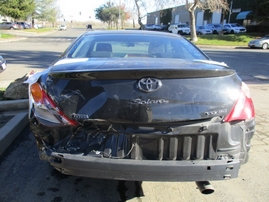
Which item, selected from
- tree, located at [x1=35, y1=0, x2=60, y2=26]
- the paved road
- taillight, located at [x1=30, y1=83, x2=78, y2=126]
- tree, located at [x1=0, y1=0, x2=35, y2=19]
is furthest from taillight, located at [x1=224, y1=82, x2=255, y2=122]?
tree, located at [x1=35, y1=0, x2=60, y2=26]

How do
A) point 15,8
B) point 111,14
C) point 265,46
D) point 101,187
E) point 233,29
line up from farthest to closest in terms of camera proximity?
point 111,14 < point 233,29 < point 15,8 < point 265,46 < point 101,187

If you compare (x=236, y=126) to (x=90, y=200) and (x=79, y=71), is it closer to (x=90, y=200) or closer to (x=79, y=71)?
(x=79, y=71)

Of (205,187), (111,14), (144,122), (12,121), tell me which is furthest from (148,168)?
(111,14)

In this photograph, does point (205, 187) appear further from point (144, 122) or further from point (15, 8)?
point (15, 8)

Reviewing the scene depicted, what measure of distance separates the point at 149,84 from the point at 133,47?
4.76 ft

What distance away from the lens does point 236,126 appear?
220 centimetres

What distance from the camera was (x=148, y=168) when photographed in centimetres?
204

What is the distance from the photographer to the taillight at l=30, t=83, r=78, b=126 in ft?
7.07

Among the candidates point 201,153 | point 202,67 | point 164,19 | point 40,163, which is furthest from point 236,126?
point 164,19

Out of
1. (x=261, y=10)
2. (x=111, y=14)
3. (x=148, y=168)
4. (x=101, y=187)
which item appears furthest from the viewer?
(x=111, y=14)

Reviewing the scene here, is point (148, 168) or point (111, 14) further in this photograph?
point (111, 14)

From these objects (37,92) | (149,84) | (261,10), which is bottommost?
(37,92)

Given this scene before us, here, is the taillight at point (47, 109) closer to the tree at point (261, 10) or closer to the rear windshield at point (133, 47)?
the rear windshield at point (133, 47)

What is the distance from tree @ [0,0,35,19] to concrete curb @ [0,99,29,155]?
1467 inches
